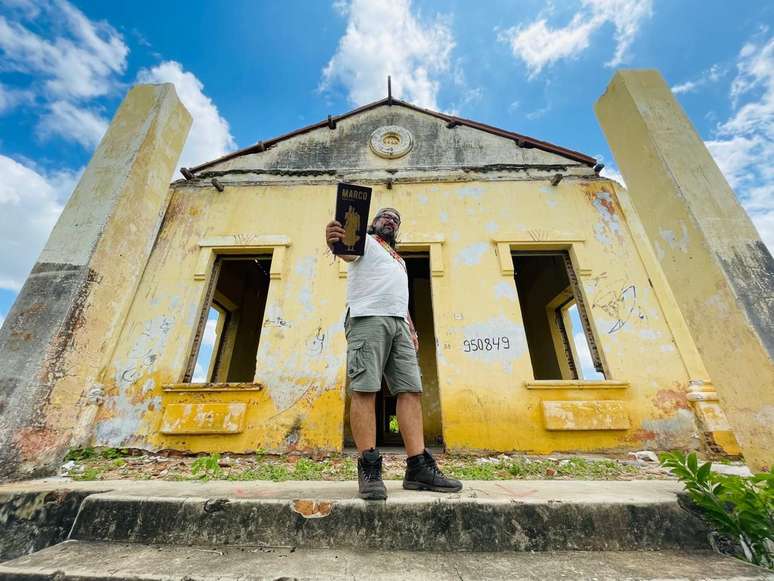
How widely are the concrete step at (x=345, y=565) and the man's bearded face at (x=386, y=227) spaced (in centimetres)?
185

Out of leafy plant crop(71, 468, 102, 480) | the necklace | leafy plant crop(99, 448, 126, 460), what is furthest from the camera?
leafy plant crop(99, 448, 126, 460)

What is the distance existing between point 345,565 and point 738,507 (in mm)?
1670

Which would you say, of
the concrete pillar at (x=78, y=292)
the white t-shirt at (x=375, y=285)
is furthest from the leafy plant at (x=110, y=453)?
the white t-shirt at (x=375, y=285)

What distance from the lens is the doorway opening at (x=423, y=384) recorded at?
607cm

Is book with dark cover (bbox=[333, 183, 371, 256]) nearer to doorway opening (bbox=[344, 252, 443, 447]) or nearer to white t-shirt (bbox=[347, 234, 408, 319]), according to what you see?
white t-shirt (bbox=[347, 234, 408, 319])

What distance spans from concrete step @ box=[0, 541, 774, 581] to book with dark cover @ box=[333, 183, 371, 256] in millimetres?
1499

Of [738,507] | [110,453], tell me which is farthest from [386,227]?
[110,453]

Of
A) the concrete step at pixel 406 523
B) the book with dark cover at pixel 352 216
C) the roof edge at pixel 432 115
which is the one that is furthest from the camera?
the roof edge at pixel 432 115

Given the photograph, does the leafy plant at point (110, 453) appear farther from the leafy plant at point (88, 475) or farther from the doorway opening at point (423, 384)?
the doorway opening at point (423, 384)

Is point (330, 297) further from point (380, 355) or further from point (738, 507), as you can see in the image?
point (738, 507)

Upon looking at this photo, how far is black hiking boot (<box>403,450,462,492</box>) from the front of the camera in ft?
6.01

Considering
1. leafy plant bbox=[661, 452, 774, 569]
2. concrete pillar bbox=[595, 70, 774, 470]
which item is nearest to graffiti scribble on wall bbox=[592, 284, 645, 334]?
concrete pillar bbox=[595, 70, 774, 470]

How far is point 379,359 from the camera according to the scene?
1945 millimetres

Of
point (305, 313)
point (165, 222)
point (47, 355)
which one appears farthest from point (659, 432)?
point (165, 222)
